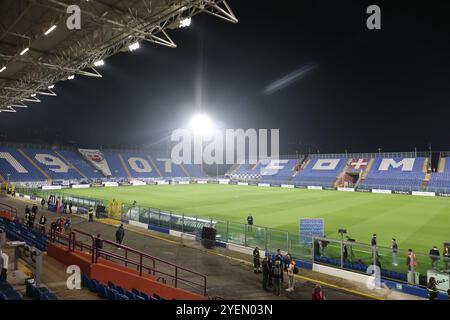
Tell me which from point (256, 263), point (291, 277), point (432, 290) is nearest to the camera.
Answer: point (432, 290)

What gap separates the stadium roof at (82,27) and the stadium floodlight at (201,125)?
46793mm

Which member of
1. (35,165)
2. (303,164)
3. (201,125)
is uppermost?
(201,125)

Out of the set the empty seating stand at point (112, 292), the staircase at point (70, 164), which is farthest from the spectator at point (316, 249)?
the staircase at point (70, 164)

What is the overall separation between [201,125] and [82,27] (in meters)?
54.7

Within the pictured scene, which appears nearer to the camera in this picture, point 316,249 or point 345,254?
point 345,254

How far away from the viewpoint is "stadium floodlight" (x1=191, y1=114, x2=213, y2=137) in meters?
67.4

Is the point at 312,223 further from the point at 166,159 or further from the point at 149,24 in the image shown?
the point at 166,159

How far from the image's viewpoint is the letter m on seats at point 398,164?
2052 inches

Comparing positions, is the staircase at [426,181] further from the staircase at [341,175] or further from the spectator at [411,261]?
the spectator at [411,261]

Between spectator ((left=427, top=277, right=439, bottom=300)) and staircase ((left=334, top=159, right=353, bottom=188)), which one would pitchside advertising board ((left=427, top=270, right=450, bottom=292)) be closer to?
spectator ((left=427, top=277, right=439, bottom=300))

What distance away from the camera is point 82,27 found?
48.7 ft

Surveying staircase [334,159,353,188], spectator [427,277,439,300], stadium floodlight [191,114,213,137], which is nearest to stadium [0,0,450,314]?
spectator [427,277,439,300]

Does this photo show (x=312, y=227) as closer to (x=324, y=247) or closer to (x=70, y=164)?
Answer: (x=324, y=247)

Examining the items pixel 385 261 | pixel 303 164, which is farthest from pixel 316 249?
pixel 303 164
